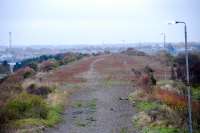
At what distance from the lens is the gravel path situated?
58.5 feet

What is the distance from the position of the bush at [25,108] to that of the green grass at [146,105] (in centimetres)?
467

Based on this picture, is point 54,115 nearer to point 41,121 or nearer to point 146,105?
point 41,121

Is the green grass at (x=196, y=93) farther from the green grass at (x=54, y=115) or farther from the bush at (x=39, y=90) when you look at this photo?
the bush at (x=39, y=90)

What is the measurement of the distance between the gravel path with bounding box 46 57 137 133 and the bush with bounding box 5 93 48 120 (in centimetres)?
118

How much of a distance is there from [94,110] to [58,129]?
458cm

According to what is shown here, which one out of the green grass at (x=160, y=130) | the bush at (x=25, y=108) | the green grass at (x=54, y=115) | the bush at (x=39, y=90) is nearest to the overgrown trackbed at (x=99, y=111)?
the green grass at (x=54, y=115)

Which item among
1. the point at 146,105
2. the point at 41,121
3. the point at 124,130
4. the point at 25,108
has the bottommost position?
the point at 124,130

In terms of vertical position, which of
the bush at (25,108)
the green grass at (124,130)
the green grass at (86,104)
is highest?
the bush at (25,108)

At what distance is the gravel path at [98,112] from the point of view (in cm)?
1784

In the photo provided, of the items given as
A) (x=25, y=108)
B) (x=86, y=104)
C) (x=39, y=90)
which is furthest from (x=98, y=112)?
(x=39, y=90)

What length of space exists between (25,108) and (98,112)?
3.77m

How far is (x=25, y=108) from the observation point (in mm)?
19844

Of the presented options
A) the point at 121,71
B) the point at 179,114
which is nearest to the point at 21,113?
the point at 179,114

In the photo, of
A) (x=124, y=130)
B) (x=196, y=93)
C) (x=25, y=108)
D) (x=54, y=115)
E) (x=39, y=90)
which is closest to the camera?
(x=124, y=130)
